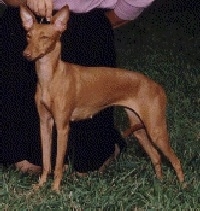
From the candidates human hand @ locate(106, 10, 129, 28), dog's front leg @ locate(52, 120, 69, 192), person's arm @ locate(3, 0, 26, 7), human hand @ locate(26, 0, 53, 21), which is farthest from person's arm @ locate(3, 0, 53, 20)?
human hand @ locate(106, 10, 129, 28)

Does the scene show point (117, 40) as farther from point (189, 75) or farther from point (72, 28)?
point (72, 28)

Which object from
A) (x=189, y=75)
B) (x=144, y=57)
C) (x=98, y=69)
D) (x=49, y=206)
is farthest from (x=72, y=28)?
(x=144, y=57)

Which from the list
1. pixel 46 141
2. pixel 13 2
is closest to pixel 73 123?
pixel 46 141

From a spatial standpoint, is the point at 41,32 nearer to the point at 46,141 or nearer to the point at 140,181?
the point at 46,141

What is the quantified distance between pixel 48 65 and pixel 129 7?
3.25ft

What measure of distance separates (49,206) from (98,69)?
3.17 ft

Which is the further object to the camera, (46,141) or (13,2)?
(13,2)

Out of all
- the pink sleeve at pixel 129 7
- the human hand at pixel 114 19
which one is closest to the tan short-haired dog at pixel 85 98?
the pink sleeve at pixel 129 7

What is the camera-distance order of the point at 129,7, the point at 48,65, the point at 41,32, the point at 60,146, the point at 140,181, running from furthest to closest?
the point at 129,7, the point at 140,181, the point at 60,146, the point at 48,65, the point at 41,32

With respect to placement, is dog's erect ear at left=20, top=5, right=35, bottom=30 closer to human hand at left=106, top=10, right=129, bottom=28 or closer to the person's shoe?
human hand at left=106, top=10, right=129, bottom=28

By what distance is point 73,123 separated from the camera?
16.6ft

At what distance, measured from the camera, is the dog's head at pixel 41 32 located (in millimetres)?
3973

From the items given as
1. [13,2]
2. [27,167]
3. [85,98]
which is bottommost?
[27,167]

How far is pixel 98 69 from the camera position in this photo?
445cm
